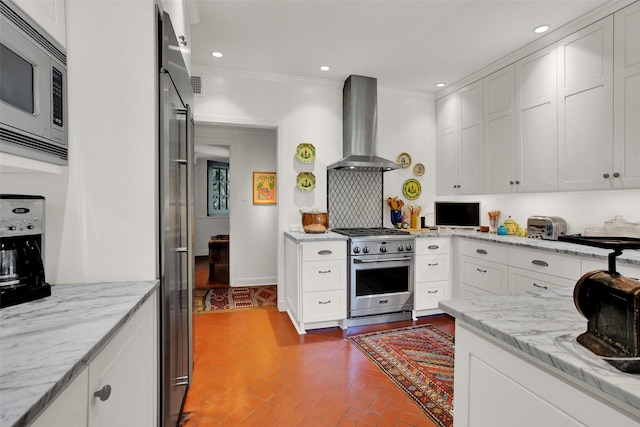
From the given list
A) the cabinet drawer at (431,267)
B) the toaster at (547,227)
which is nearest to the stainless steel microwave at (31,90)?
the cabinet drawer at (431,267)

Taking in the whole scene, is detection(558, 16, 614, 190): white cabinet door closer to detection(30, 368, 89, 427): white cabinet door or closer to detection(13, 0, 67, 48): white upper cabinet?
detection(30, 368, 89, 427): white cabinet door

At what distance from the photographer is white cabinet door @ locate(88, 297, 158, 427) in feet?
2.68

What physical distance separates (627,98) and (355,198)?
251 cm

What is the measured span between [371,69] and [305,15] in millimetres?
1209

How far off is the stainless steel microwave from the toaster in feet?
11.3

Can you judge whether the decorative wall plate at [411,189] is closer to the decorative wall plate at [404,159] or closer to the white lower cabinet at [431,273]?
the decorative wall plate at [404,159]

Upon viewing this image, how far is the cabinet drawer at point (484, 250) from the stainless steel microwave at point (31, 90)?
319cm

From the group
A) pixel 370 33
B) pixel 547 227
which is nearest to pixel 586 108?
pixel 547 227

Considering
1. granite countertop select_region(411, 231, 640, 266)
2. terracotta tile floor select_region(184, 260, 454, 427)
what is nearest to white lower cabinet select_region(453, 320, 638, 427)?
terracotta tile floor select_region(184, 260, 454, 427)

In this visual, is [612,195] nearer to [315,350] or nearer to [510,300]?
[510,300]

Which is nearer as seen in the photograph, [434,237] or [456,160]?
[434,237]

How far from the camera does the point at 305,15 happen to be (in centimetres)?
255

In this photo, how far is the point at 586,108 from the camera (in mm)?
2492

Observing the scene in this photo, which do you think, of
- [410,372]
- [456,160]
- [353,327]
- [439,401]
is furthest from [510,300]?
[456,160]
